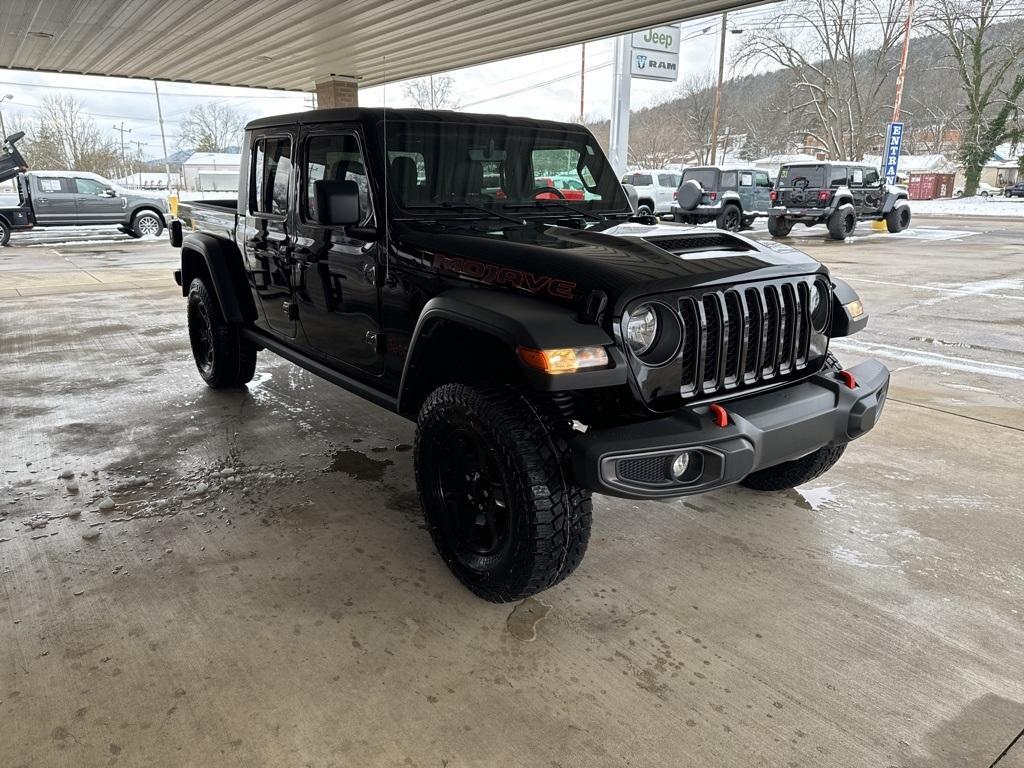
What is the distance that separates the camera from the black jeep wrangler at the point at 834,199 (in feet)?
52.9

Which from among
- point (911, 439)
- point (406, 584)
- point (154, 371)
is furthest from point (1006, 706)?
point (154, 371)

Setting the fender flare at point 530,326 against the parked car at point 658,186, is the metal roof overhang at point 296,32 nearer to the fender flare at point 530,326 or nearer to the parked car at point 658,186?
the fender flare at point 530,326

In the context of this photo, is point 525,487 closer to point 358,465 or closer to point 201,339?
point 358,465

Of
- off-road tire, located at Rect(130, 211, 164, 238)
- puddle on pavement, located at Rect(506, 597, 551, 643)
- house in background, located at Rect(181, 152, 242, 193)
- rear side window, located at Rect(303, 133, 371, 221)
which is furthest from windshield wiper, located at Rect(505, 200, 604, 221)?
house in background, located at Rect(181, 152, 242, 193)

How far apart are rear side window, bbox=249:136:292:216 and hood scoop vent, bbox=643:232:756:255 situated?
2.14 meters

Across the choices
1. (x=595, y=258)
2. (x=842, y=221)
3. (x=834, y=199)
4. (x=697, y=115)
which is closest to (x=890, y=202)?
(x=834, y=199)

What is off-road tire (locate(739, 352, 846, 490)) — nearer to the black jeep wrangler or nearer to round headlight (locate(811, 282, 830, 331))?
round headlight (locate(811, 282, 830, 331))

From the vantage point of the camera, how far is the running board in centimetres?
326

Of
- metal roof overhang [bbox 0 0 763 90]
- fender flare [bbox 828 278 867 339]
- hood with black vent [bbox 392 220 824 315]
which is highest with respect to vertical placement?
metal roof overhang [bbox 0 0 763 90]

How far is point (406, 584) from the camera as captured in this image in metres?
2.78

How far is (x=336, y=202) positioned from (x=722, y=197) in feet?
52.9

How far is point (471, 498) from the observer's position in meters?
2.68

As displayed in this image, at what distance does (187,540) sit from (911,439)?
13.1ft

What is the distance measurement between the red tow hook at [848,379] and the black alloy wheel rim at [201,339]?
13.2 ft
